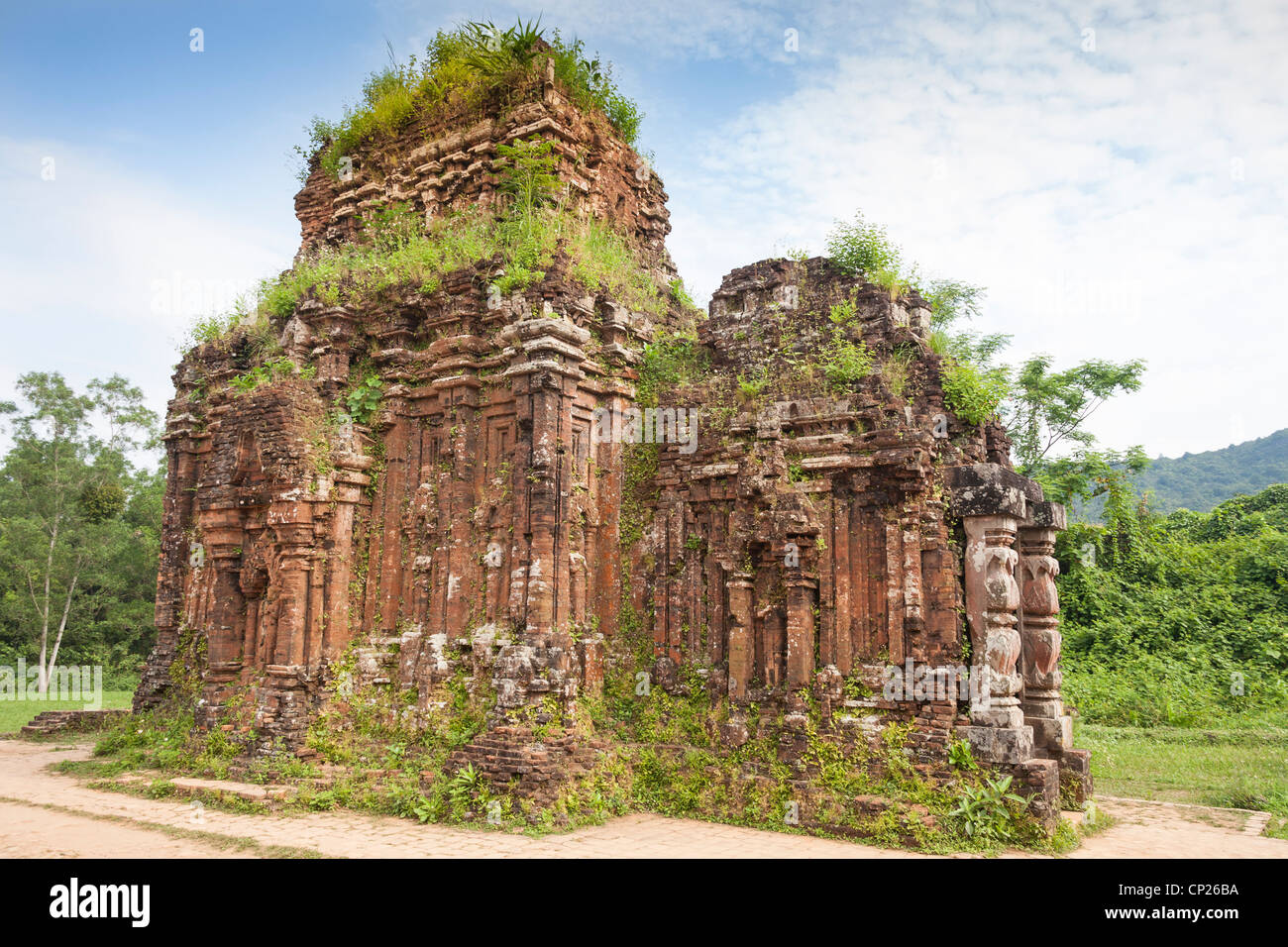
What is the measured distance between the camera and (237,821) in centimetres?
953

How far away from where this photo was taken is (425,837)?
872cm

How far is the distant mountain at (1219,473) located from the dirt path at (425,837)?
56119 millimetres

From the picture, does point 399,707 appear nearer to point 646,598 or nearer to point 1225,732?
point 646,598

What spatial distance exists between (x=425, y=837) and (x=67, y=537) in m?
27.9

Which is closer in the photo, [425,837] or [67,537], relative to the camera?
[425,837]

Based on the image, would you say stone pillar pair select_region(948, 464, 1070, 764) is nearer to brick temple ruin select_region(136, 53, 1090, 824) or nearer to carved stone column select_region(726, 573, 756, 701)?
brick temple ruin select_region(136, 53, 1090, 824)

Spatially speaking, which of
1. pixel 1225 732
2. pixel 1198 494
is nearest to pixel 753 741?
pixel 1225 732

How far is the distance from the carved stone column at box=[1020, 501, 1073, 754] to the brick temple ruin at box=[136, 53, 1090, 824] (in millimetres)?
27

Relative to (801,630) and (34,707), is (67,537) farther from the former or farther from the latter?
(801,630)

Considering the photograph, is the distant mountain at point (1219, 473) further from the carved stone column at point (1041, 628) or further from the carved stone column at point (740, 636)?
the carved stone column at point (740, 636)

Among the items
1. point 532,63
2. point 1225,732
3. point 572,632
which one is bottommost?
point 1225,732

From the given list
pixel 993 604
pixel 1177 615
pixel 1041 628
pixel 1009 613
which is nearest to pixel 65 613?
pixel 1041 628

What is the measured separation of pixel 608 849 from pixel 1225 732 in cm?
1213

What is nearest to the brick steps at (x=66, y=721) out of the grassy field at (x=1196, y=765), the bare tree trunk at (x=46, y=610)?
the bare tree trunk at (x=46, y=610)
